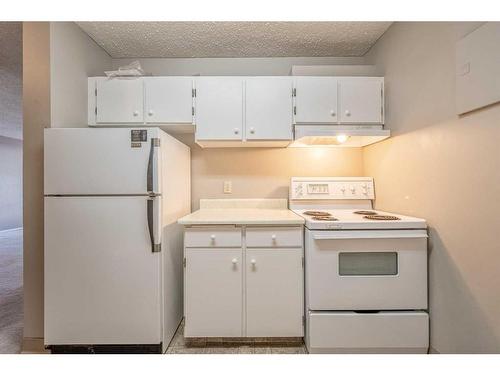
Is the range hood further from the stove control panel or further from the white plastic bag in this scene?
the white plastic bag

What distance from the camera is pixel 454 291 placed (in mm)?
1468

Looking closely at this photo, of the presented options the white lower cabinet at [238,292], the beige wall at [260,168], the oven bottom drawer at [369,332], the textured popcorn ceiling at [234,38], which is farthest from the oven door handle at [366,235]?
the textured popcorn ceiling at [234,38]

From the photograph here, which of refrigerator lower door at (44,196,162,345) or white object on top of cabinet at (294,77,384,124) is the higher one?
white object on top of cabinet at (294,77,384,124)

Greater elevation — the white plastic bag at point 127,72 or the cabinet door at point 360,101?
the white plastic bag at point 127,72

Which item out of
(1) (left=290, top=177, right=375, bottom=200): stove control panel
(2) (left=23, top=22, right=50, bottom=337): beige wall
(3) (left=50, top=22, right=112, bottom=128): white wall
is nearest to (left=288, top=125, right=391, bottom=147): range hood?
(1) (left=290, top=177, right=375, bottom=200): stove control panel

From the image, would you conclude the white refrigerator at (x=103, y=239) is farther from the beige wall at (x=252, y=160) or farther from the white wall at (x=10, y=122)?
the white wall at (x=10, y=122)

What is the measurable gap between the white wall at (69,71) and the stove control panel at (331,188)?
178 centimetres

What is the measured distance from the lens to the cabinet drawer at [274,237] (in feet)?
5.86

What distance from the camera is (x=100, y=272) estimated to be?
1.68 m

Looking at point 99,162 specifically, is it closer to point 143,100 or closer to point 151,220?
point 151,220

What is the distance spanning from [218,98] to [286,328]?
171 cm

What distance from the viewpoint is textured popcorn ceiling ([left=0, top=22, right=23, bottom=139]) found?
7.13ft

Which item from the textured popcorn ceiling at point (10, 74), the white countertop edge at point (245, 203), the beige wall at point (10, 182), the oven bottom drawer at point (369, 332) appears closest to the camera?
the oven bottom drawer at point (369, 332)

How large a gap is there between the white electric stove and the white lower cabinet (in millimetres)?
125
